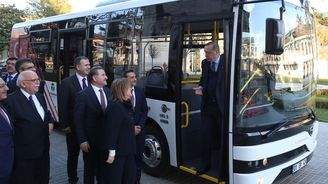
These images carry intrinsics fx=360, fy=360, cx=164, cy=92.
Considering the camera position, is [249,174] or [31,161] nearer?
[31,161]

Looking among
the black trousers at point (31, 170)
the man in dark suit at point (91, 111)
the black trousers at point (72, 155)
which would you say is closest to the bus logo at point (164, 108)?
the man in dark suit at point (91, 111)

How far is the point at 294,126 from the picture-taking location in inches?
186

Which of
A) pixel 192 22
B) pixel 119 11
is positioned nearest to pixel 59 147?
pixel 119 11

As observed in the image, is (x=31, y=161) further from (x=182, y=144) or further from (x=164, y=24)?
(x=164, y=24)

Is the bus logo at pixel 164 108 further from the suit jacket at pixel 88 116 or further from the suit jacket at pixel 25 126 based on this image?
the suit jacket at pixel 25 126

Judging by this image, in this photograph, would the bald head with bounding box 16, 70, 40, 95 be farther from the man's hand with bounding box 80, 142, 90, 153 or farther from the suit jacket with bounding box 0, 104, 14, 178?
the man's hand with bounding box 80, 142, 90, 153

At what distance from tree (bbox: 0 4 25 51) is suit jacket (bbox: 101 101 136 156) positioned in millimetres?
25638

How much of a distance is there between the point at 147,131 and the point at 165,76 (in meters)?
1.02

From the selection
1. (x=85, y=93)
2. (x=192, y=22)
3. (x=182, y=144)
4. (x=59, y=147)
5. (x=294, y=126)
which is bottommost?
(x=59, y=147)

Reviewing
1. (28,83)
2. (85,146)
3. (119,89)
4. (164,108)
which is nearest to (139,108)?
(164,108)

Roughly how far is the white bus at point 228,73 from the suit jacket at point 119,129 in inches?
48.2

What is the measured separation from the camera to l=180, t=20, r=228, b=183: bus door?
515 centimetres

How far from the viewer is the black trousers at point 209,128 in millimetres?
4824

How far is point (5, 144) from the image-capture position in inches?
130
